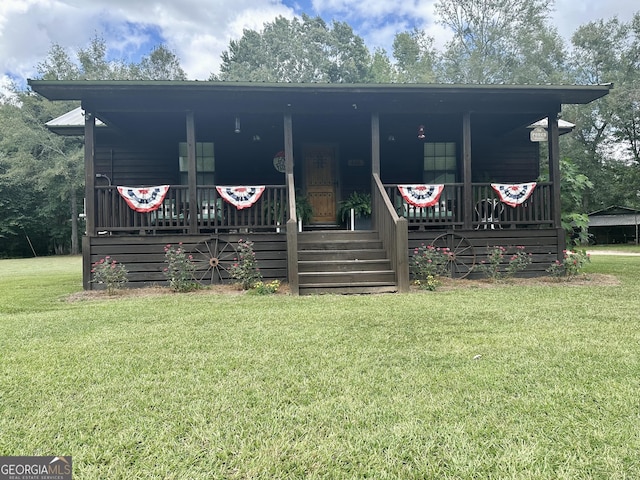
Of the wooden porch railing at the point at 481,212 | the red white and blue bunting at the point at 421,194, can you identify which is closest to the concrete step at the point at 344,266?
the wooden porch railing at the point at 481,212

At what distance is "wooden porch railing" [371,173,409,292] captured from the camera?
5.75 meters

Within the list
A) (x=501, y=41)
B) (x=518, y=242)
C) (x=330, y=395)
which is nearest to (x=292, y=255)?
(x=330, y=395)

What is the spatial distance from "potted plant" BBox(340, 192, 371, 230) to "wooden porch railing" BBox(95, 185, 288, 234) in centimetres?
179

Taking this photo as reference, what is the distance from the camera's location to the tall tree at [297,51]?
31438mm

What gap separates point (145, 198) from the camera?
6.80 metres

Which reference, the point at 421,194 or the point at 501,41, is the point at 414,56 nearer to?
the point at 501,41

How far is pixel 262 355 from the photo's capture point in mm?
2865

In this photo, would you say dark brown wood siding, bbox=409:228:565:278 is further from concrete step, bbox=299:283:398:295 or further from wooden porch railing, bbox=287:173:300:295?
wooden porch railing, bbox=287:173:300:295

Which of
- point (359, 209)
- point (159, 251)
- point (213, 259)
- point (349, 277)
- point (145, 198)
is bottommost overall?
point (349, 277)

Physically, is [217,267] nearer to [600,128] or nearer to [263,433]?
[263,433]

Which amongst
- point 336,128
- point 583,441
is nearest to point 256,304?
point 583,441

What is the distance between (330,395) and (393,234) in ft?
13.5

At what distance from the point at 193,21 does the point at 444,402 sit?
36546 millimetres

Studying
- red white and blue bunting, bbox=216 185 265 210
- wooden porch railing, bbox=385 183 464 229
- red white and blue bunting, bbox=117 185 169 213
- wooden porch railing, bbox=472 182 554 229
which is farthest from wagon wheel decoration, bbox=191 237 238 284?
wooden porch railing, bbox=472 182 554 229
